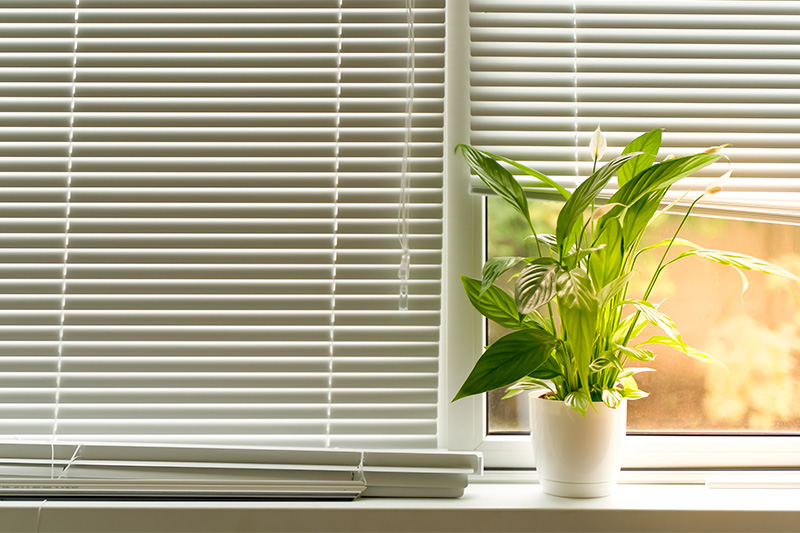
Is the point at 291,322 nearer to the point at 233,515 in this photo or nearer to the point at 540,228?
the point at 233,515

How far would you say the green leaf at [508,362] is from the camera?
0.87 metres

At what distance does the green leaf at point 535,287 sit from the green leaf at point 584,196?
6cm

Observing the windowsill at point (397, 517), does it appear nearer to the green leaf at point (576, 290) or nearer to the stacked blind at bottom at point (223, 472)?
the stacked blind at bottom at point (223, 472)

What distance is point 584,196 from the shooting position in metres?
0.85

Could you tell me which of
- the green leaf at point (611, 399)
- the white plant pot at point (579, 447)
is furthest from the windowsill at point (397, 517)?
the green leaf at point (611, 399)

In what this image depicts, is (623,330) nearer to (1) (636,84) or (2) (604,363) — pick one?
(2) (604,363)

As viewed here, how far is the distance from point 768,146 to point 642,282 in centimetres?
35

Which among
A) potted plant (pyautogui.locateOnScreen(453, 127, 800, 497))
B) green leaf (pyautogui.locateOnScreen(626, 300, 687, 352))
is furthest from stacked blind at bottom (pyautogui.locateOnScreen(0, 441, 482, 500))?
green leaf (pyautogui.locateOnScreen(626, 300, 687, 352))

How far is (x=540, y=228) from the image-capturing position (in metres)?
1.13

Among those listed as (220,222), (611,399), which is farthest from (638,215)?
(220,222)

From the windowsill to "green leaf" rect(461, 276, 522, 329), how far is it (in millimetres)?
294

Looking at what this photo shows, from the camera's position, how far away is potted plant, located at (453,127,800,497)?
2.88 feet

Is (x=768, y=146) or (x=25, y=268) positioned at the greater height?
(x=768, y=146)

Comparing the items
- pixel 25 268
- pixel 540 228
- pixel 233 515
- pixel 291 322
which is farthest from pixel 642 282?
pixel 25 268
